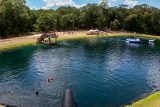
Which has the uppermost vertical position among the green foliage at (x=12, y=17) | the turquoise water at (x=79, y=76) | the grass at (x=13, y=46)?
the green foliage at (x=12, y=17)

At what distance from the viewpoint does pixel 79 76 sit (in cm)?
9394

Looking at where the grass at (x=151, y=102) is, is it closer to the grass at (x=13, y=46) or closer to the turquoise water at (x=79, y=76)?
the turquoise water at (x=79, y=76)

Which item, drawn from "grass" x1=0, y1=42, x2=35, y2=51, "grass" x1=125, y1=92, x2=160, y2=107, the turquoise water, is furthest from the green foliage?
"grass" x1=125, y1=92, x2=160, y2=107

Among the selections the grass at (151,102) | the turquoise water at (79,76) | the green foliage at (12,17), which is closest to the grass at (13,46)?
the turquoise water at (79,76)

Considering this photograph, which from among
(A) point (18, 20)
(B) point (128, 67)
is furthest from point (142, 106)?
(A) point (18, 20)

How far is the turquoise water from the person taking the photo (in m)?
72.1

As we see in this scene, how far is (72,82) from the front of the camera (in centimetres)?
8619

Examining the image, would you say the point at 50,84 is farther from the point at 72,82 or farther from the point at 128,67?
the point at 128,67

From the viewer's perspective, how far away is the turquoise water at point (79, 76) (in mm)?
72125

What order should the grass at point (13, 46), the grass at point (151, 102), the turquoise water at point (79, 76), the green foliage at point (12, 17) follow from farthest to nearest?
the green foliage at point (12, 17), the grass at point (13, 46), the turquoise water at point (79, 76), the grass at point (151, 102)

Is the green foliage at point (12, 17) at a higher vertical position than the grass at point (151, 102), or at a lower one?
higher

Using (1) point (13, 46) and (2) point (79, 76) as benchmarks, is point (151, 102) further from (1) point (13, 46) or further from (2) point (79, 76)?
(1) point (13, 46)

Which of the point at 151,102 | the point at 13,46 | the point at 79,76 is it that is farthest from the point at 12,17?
the point at 151,102

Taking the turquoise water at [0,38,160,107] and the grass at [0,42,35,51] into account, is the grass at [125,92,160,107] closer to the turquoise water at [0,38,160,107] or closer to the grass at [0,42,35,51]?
the turquoise water at [0,38,160,107]
